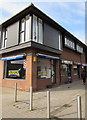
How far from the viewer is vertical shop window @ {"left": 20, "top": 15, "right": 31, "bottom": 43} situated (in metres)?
A: 9.53

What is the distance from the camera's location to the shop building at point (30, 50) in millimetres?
9172

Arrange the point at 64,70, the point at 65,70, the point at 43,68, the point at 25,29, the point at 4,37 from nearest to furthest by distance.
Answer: the point at 25,29 < the point at 43,68 < the point at 4,37 < the point at 64,70 < the point at 65,70

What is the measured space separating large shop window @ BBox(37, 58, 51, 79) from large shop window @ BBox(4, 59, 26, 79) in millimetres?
1371

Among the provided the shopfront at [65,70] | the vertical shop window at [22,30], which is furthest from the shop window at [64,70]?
the vertical shop window at [22,30]

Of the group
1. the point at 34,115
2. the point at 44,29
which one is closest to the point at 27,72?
the point at 44,29

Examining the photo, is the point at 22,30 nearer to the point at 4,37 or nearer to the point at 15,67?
the point at 4,37

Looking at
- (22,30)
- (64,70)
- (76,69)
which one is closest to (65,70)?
(64,70)

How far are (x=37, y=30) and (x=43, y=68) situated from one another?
3.61 meters

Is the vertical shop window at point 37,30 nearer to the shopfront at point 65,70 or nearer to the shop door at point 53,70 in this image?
the shop door at point 53,70

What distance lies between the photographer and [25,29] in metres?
9.82

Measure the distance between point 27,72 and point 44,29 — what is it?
176 inches

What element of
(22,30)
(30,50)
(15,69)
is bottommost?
(15,69)

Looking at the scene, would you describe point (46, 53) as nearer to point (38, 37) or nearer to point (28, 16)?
point (38, 37)

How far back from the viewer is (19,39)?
1015 centimetres
